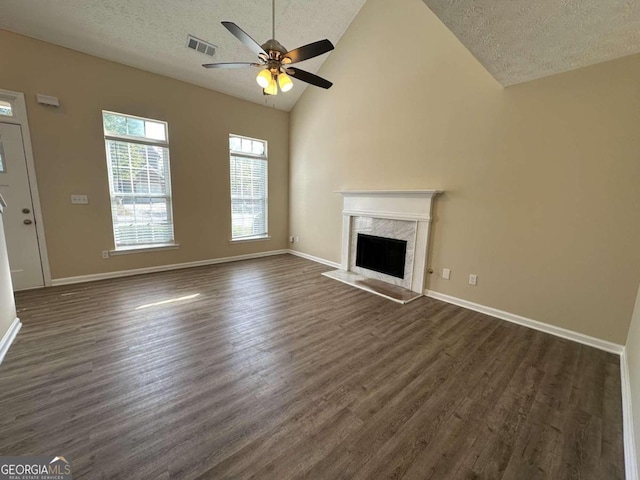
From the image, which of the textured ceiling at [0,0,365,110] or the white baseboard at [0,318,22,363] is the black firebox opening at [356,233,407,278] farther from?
the white baseboard at [0,318,22,363]

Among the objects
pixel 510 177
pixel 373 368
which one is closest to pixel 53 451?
pixel 373 368

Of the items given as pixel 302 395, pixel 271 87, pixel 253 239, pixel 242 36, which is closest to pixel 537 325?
pixel 302 395

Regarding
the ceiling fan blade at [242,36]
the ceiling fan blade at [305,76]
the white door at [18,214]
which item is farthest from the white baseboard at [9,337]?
the ceiling fan blade at [305,76]

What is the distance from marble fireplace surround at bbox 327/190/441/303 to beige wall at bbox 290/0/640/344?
6.7 inches

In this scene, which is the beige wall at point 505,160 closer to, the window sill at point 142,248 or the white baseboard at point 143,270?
the white baseboard at point 143,270

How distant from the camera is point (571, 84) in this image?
2.39m

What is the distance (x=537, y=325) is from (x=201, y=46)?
5579 mm

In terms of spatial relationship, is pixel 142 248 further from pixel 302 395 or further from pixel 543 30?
pixel 543 30

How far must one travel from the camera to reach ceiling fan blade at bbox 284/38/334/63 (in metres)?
2.22

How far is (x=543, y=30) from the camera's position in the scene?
72.4 inches

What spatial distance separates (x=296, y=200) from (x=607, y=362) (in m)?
5.08

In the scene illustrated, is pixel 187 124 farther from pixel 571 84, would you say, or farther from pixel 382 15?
pixel 571 84

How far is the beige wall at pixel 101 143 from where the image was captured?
10.8 feet

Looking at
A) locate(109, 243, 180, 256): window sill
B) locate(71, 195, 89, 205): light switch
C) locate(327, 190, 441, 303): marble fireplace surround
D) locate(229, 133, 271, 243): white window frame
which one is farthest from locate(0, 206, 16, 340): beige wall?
locate(327, 190, 441, 303): marble fireplace surround
